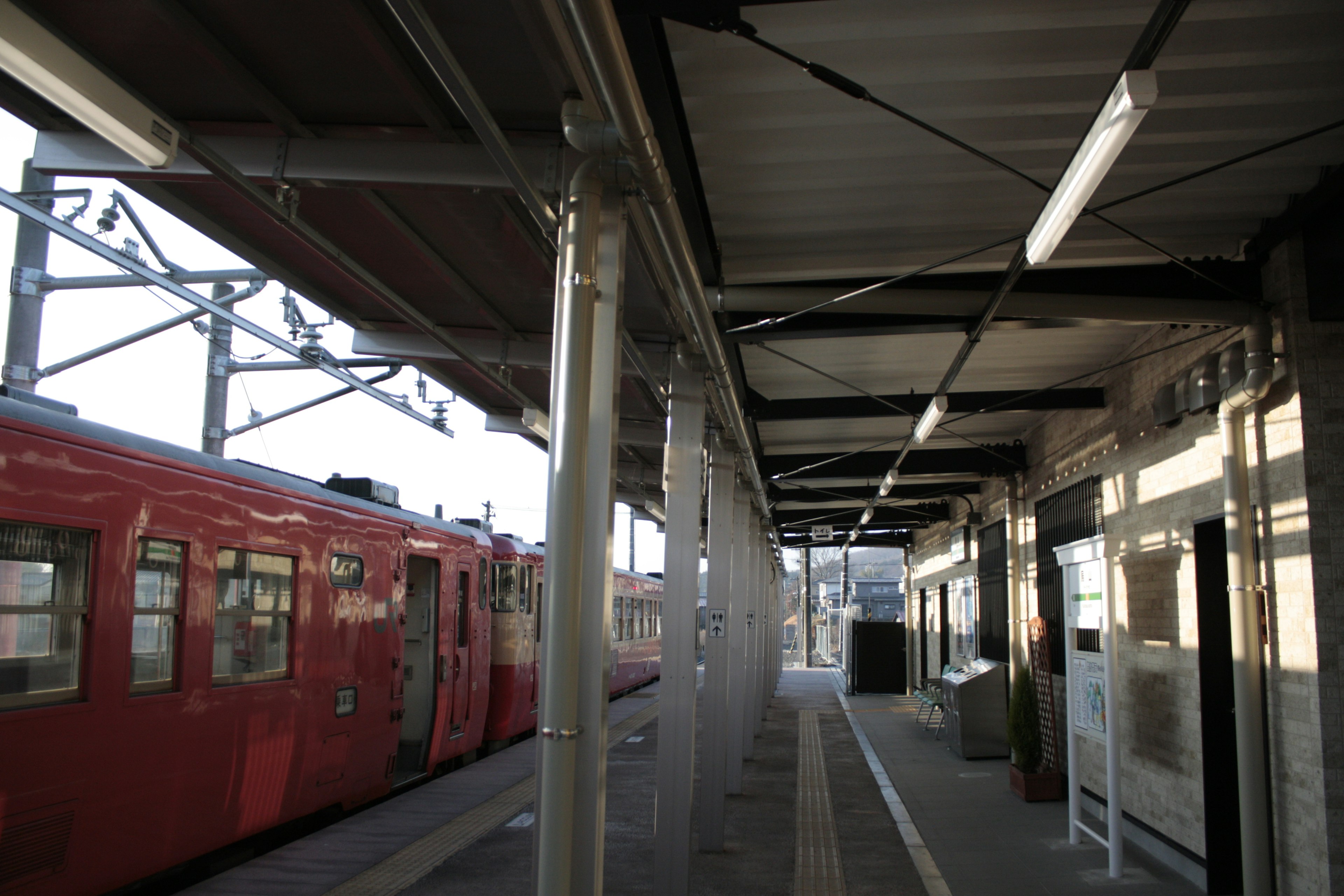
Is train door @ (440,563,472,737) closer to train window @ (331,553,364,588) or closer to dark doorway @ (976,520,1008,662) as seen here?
train window @ (331,553,364,588)

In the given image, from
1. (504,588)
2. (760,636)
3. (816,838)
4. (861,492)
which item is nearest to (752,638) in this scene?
(760,636)

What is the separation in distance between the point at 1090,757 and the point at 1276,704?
384 centimetres

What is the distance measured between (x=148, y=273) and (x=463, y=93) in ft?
19.8

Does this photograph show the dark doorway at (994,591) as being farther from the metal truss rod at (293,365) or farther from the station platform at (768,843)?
the metal truss rod at (293,365)

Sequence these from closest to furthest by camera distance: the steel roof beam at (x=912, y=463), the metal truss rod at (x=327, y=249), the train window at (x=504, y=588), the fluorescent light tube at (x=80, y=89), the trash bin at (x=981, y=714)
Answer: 1. the fluorescent light tube at (x=80, y=89)
2. the metal truss rod at (x=327, y=249)
3. the train window at (x=504, y=588)
4. the steel roof beam at (x=912, y=463)
5. the trash bin at (x=981, y=714)

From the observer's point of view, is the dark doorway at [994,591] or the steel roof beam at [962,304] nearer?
the steel roof beam at [962,304]

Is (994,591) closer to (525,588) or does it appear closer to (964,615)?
(964,615)

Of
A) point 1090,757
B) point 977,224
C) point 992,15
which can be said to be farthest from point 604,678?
point 1090,757

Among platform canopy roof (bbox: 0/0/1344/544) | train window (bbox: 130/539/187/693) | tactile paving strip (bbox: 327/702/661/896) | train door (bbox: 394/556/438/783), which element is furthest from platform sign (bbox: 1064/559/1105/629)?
train window (bbox: 130/539/187/693)

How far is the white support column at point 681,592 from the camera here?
614 cm

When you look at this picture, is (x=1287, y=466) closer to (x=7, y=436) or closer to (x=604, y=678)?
(x=604, y=678)

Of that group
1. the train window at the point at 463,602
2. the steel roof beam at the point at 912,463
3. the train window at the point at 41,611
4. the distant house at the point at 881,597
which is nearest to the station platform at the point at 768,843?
the train window at the point at 463,602

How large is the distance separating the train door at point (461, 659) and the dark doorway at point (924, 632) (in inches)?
554

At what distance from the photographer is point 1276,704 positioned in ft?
18.4
